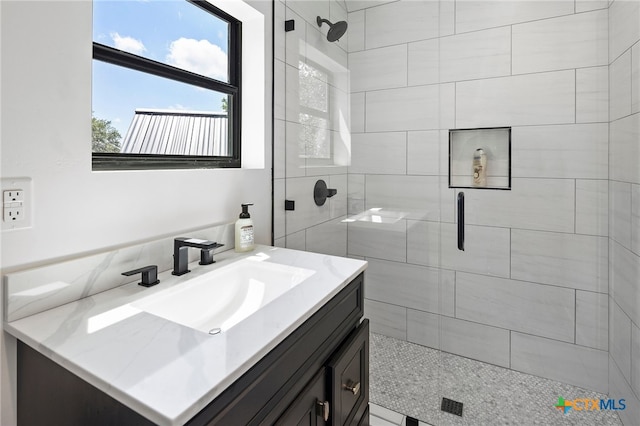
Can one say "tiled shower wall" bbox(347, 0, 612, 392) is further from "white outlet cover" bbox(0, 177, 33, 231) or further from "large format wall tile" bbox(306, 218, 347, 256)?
"white outlet cover" bbox(0, 177, 33, 231)

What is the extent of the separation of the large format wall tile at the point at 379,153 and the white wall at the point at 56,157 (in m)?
1.14

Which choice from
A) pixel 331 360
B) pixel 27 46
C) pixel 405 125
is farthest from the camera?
pixel 405 125

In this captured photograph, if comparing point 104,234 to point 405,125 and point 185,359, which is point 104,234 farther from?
point 405,125

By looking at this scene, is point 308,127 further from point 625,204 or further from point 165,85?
point 625,204

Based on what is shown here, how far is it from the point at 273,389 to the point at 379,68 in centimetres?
179

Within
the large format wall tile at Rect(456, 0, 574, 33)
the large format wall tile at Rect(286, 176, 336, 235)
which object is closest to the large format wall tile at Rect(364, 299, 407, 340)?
the large format wall tile at Rect(286, 176, 336, 235)

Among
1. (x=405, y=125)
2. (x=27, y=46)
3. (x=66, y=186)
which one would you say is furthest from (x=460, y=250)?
(x=27, y=46)

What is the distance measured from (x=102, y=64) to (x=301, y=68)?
0.96 metres

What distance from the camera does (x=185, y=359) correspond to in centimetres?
68

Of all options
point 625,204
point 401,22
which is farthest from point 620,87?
point 401,22

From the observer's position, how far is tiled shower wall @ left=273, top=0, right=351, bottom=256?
1770 mm

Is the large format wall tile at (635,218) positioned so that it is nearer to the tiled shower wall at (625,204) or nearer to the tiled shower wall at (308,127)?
the tiled shower wall at (625,204)

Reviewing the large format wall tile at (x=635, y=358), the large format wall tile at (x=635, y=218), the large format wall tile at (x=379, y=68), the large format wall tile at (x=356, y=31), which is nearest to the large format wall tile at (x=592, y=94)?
the large format wall tile at (x=635, y=218)

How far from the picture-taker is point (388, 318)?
2.13m
